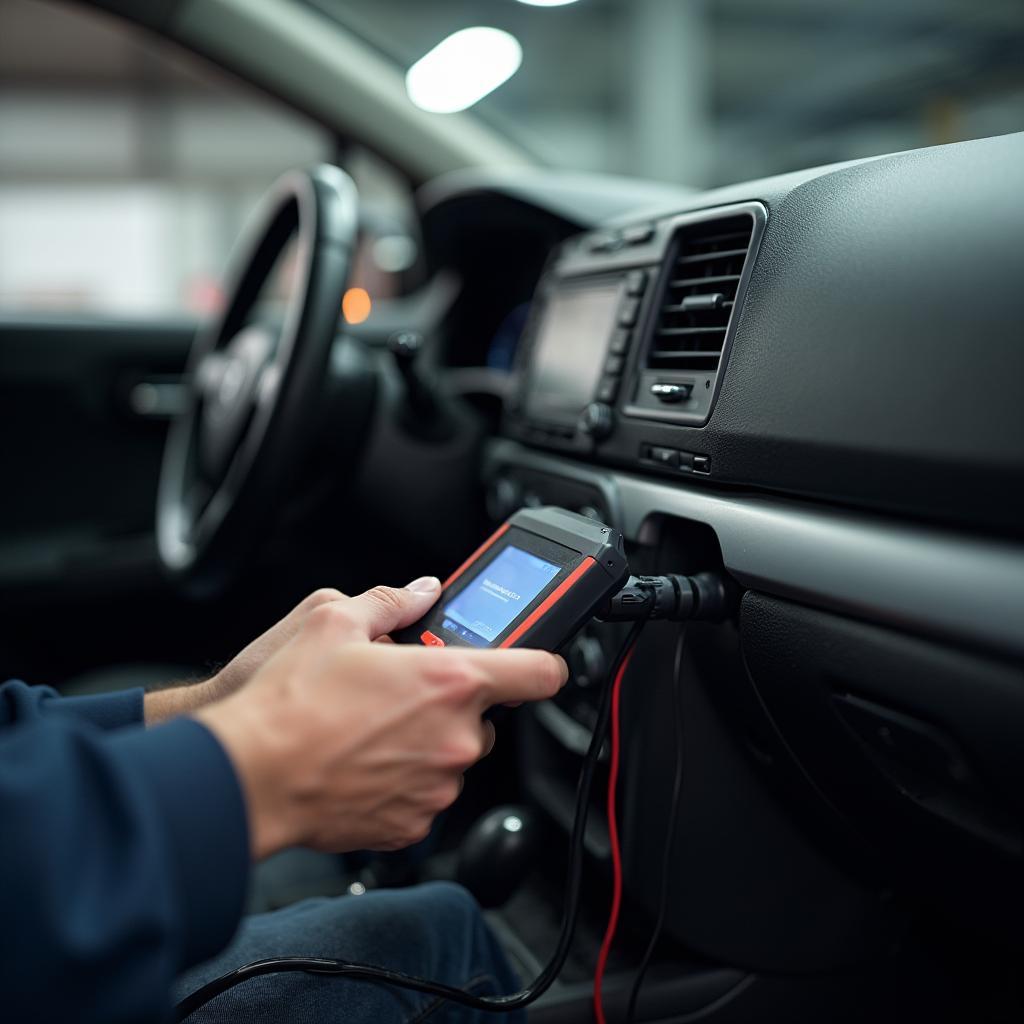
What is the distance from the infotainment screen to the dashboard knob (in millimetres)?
38

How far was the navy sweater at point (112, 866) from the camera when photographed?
1.34ft

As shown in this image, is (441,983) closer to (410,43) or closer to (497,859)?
(497,859)

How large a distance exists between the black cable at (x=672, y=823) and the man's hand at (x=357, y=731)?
293 millimetres

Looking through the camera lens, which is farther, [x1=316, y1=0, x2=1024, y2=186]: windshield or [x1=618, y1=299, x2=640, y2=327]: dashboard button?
[x1=316, y1=0, x2=1024, y2=186]: windshield

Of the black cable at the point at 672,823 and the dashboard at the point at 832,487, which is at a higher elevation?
the dashboard at the point at 832,487

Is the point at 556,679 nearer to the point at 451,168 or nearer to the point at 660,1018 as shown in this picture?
the point at 660,1018

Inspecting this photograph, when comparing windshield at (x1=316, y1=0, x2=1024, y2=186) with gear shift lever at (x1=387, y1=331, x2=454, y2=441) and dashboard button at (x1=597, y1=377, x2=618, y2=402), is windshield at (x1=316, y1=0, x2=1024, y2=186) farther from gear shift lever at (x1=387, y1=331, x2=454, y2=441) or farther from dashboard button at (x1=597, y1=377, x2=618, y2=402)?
dashboard button at (x1=597, y1=377, x2=618, y2=402)

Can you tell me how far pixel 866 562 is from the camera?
63cm

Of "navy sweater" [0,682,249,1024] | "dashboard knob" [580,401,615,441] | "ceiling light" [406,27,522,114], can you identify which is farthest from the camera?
"ceiling light" [406,27,522,114]

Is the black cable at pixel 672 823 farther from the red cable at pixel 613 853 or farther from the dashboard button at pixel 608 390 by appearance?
the dashboard button at pixel 608 390

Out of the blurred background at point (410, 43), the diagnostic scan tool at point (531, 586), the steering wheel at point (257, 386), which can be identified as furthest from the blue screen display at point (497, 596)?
the blurred background at point (410, 43)

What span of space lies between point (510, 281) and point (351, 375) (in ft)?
1.26

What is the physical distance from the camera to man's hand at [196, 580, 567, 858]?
489 mm

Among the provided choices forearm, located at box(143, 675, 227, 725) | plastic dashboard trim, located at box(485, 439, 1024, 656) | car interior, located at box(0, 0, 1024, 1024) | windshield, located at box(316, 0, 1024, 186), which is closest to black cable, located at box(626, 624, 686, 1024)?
car interior, located at box(0, 0, 1024, 1024)
